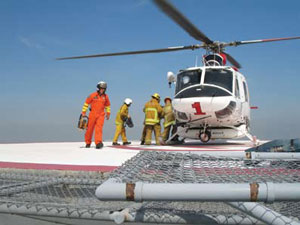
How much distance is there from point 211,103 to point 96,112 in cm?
293

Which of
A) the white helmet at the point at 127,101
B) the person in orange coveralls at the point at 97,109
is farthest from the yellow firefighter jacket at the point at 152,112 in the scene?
the person in orange coveralls at the point at 97,109

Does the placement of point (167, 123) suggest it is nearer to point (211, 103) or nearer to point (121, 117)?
point (121, 117)

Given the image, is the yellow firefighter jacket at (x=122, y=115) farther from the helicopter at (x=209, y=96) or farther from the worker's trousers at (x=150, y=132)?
the helicopter at (x=209, y=96)

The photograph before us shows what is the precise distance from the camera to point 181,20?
6.75m

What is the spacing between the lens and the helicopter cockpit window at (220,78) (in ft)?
28.0

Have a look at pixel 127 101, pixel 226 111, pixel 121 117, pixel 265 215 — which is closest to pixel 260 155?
pixel 265 215

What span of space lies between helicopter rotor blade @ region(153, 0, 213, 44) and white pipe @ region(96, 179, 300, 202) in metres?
3.71

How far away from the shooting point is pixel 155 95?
996 centimetres

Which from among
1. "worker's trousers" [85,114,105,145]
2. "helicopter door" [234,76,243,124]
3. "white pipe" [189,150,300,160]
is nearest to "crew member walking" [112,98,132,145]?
"worker's trousers" [85,114,105,145]

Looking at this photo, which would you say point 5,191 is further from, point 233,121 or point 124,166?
point 233,121

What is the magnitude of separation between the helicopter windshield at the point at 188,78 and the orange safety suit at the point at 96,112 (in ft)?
7.00

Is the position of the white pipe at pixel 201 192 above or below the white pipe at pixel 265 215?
above

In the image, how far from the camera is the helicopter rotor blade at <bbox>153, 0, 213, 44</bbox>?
4.79m

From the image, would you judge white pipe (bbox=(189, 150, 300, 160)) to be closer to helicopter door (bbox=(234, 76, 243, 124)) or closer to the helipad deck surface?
the helipad deck surface
